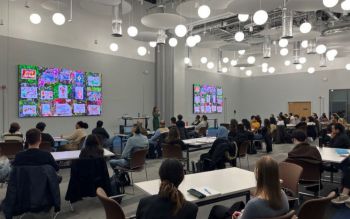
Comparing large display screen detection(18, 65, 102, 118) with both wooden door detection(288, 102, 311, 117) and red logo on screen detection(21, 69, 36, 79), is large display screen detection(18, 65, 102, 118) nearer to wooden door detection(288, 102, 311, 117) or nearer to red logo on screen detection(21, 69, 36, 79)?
red logo on screen detection(21, 69, 36, 79)

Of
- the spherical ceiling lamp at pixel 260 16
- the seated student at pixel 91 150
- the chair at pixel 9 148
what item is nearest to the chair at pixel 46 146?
the chair at pixel 9 148

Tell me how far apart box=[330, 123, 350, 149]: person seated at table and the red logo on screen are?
Result: 7.73 metres

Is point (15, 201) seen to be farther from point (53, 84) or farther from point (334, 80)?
point (334, 80)

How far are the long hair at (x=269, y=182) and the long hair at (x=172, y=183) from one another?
551 millimetres

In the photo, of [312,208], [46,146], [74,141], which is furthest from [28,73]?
[312,208]

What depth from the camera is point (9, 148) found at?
17.7 feet

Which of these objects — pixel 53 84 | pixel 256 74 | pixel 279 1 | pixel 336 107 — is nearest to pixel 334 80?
pixel 336 107

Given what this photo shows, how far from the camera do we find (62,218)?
3910 mm

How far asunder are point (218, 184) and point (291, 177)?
3.02ft

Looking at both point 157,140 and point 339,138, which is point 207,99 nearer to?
point 157,140

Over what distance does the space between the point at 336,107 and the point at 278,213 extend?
Result: 1457 centimetres

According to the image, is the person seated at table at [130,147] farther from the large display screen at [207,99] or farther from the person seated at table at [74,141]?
the large display screen at [207,99]

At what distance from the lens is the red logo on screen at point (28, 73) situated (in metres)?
8.08

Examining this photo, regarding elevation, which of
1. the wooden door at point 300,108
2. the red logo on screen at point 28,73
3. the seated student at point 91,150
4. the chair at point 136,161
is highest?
the red logo on screen at point 28,73
